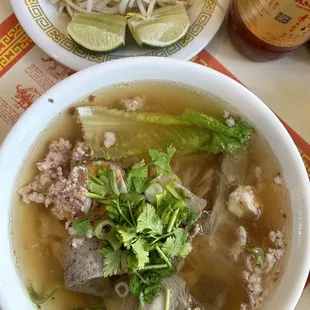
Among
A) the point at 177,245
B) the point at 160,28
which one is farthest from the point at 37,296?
the point at 160,28

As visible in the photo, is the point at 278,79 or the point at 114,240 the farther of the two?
the point at 278,79

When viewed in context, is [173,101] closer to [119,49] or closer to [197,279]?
[119,49]

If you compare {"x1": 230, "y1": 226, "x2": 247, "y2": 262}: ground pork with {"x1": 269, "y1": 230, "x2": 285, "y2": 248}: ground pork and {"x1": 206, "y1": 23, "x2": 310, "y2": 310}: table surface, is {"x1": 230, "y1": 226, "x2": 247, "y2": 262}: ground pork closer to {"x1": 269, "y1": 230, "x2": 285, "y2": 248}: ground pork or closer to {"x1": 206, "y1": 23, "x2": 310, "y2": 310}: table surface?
{"x1": 269, "y1": 230, "x2": 285, "y2": 248}: ground pork

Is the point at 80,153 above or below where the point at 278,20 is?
below

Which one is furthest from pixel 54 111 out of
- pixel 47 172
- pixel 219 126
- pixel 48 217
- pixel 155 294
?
pixel 155 294

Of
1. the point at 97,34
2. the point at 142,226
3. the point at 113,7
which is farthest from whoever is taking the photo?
the point at 113,7

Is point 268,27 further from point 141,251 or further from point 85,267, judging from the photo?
point 85,267
